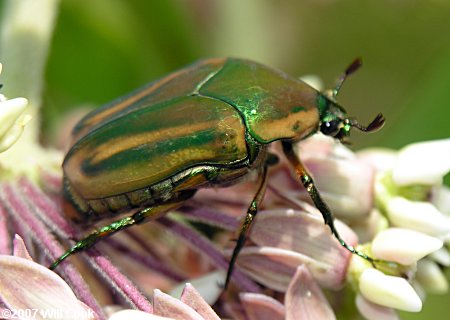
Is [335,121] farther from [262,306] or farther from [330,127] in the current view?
Answer: [262,306]

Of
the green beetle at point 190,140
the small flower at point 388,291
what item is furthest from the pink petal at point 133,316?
the small flower at point 388,291

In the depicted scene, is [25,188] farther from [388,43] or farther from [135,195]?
[388,43]

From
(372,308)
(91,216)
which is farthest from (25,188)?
(372,308)

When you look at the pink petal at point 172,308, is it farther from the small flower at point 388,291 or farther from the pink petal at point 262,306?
the small flower at point 388,291

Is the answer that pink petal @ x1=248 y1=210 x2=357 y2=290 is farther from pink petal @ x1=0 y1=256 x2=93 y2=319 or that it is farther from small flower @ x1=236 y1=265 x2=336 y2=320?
pink petal @ x1=0 y1=256 x2=93 y2=319

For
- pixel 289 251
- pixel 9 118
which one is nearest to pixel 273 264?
pixel 289 251
